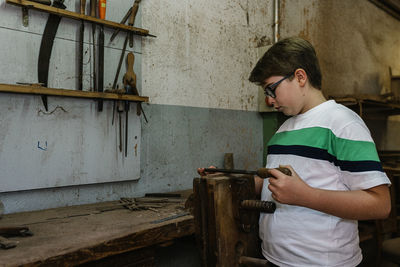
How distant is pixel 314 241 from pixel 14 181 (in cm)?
152

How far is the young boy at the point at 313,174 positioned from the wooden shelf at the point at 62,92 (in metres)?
0.98

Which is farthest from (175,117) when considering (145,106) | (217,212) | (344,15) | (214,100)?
(344,15)

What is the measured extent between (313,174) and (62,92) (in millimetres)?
1372

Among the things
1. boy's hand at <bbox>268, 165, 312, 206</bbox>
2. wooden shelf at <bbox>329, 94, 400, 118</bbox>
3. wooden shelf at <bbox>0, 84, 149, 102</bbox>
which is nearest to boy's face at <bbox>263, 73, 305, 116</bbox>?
boy's hand at <bbox>268, 165, 312, 206</bbox>

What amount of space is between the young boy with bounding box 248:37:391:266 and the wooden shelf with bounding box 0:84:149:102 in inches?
38.6

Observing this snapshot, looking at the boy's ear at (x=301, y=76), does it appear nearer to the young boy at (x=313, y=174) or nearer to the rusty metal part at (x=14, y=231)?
the young boy at (x=313, y=174)

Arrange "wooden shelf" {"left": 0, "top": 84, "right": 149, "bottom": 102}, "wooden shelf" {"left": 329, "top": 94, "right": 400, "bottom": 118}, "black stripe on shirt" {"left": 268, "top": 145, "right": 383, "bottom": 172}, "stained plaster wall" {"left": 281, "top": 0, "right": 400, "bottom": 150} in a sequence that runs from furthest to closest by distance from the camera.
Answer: "stained plaster wall" {"left": 281, "top": 0, "right": 400, "bottom": 150}
"wooden shelf" {"left": 329, "top": 94, "right": 400, "bottom": 118}
"wooden shelf" {"left": 0, "top": 84, "right": 149, "bottom": 102}
"black stripe on shirt" {"left": 268, "top": 145, "right": 383, "bottom": 172}

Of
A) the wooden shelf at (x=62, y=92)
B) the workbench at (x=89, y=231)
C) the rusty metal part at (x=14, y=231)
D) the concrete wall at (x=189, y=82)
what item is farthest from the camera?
the concrete wall at (x=189, y=82)

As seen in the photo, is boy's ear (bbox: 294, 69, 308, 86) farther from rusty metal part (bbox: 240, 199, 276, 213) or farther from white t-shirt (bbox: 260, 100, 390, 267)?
rusty metal part (bbox: 240, 199, 276, 213)

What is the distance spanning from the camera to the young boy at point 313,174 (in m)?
1.04

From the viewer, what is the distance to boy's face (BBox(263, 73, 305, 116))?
1227mm

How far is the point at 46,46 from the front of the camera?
6.01 feet

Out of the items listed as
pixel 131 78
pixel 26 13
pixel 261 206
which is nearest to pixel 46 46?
pixel 26 13

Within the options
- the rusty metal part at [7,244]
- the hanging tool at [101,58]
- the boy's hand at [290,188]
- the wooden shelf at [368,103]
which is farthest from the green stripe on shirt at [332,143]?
the wooden shelf at [368,103]
